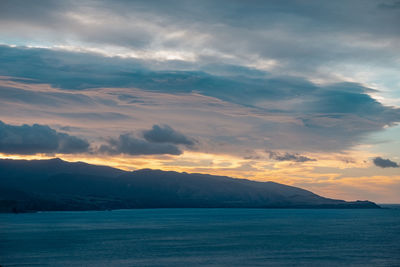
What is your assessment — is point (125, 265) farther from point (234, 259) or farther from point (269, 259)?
point (269, 259)

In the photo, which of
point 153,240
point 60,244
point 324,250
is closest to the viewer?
point 324,250

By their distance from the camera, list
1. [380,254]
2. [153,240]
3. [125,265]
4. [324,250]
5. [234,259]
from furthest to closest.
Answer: [153,240]
[324,250]
[380,254]
[234,259]
[125,265]

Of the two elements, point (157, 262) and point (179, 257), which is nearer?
point (157, 262)

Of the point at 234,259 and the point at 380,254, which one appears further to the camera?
the point at 380,254

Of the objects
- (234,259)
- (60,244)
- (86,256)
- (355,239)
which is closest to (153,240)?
(60,244)

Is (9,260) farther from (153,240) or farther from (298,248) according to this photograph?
(298,248)

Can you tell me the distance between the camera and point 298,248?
453 feet

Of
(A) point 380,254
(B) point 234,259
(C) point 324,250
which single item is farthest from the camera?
(C) point 324,250

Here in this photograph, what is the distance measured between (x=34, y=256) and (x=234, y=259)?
2135 inches

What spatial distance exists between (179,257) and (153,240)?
148ft

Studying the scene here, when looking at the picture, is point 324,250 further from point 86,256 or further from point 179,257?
point 86,256

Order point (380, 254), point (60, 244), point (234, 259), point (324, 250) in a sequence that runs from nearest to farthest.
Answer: point (234, 259) < point (380, 254) < point (324, 250) < point (60, 244)

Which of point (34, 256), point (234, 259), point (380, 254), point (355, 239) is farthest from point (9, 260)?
point (355, 239)

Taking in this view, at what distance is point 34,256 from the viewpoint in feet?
396
